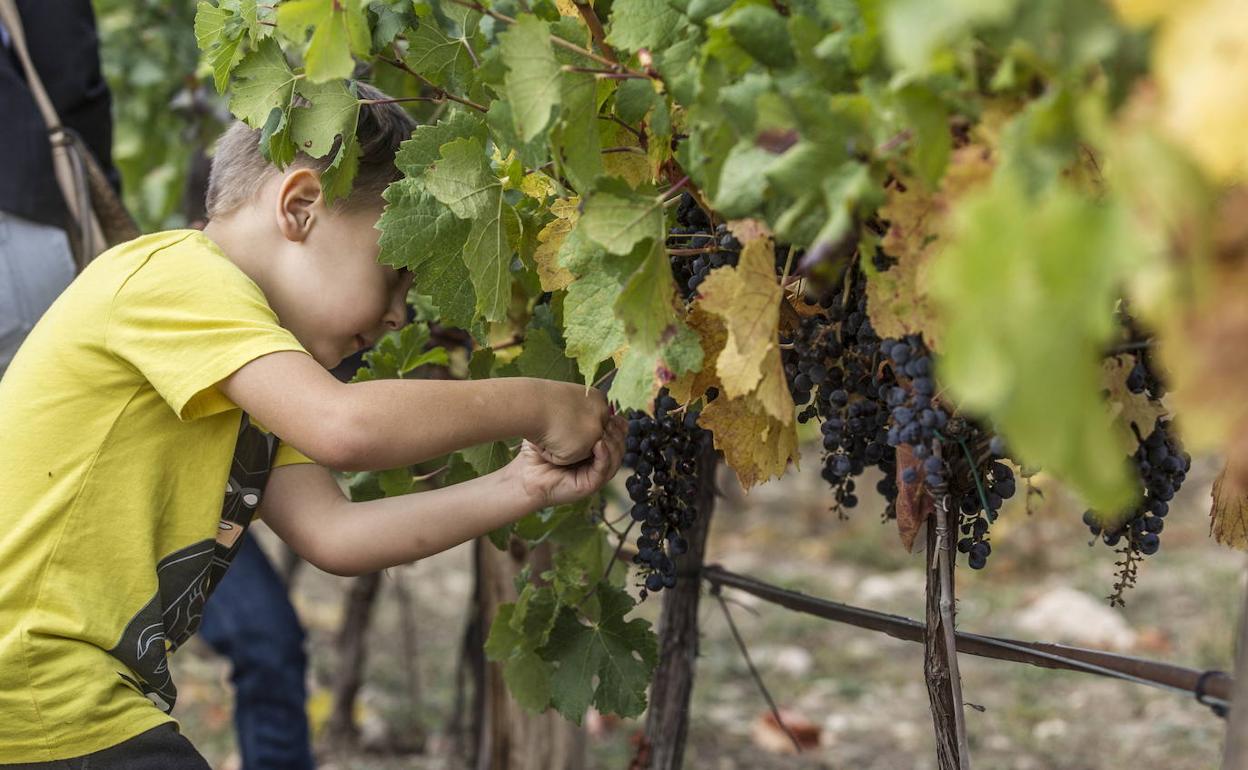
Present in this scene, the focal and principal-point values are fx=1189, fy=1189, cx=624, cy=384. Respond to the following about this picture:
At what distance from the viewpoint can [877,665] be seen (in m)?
4.57

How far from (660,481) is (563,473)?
0.12 meters

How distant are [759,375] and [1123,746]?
3.11m

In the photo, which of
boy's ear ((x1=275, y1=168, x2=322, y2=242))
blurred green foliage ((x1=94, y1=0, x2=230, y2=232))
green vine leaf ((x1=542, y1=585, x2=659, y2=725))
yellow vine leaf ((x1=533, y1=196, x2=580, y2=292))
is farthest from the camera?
blurred green foliage ((x1=94, y1=0, x2=230, y2=232))

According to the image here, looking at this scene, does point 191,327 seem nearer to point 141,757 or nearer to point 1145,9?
point 141,757

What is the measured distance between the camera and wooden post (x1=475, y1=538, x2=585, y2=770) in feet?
8.55

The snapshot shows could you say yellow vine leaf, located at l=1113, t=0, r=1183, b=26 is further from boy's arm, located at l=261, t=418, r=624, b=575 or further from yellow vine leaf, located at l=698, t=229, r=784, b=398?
boy's arm, located at l=261, t=418, r=624, b=575

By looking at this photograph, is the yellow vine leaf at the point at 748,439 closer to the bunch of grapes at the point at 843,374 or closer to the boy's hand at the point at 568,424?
the bunch of grapes at the point at 843,374

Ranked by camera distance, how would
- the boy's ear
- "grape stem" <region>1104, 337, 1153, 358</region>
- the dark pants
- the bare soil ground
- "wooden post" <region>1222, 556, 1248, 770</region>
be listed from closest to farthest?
"wooden post" <region>1222, 556, 1248, 770</region> < "grape stem" <region>1104, 337, 1153, 358</region> < the boy's ear < the dark pants < the bare soil ground

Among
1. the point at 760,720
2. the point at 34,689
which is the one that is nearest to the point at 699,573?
the point at 34,689

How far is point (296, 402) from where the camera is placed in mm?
1343

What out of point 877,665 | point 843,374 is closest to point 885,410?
point 843,374

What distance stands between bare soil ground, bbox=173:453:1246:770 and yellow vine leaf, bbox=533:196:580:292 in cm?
170

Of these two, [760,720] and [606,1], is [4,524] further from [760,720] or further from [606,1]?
[760,720]

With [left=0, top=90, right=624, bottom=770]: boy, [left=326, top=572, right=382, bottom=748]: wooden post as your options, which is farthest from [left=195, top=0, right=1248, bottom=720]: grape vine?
[left=326, top=572, right=382, bottom=748]: wooden post
